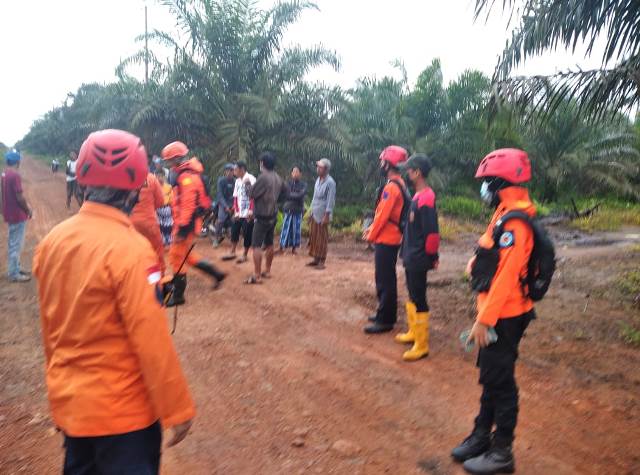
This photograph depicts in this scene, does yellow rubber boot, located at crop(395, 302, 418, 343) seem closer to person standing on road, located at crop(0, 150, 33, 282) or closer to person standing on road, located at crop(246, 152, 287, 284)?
person standing on road, located at crop(246, 152, 287, 284)

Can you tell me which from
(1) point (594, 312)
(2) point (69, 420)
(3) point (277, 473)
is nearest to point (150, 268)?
(2) point (69, 420)

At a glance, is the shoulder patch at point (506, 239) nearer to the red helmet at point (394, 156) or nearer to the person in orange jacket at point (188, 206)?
the red helmet at point (394, 156)

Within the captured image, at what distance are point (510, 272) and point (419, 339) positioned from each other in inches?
86.2

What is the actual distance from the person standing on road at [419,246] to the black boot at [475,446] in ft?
5.38

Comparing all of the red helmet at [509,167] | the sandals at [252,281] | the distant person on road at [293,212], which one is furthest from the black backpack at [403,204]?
the distant person on road at [293,212]

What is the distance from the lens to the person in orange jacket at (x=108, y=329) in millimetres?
1957

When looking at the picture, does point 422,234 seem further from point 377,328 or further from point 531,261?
point 531,261

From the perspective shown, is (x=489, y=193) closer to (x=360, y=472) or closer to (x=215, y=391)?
(x=360, y=472)

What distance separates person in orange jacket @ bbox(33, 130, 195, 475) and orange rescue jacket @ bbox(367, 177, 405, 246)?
147 inches

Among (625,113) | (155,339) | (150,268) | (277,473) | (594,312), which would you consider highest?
(625,113)

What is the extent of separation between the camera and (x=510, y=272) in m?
3.12

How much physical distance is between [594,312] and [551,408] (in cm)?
286

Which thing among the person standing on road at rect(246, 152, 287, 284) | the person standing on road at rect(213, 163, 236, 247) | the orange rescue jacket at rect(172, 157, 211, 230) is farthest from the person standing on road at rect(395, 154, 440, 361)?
the person standing on road at rect(213, 163, 236, 247)

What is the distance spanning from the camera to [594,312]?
667 centimetres
